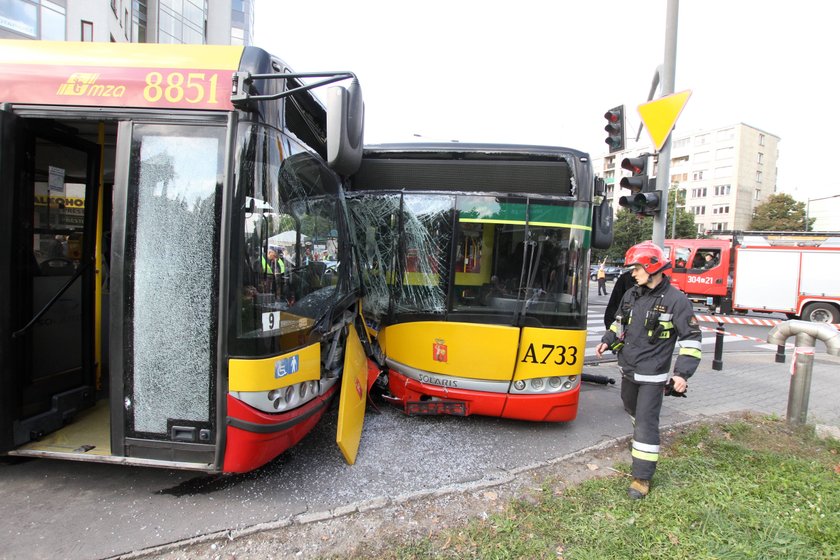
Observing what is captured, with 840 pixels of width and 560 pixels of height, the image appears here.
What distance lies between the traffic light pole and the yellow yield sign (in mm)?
244

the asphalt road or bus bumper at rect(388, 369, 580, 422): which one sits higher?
bus bumper at rect(388, 369, 580, 422)

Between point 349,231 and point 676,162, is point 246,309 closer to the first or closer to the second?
point 349,231

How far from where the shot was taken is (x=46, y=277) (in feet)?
11.0

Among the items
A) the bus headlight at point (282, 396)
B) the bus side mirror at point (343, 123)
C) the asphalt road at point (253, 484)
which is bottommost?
the asphalt road at point (253, 484)

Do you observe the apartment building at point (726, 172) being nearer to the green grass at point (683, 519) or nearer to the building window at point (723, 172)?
the building window at point (723, 172)

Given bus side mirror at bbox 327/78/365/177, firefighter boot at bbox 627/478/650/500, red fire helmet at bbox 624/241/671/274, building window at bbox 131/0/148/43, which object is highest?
building window at bbox 131/0/148/43

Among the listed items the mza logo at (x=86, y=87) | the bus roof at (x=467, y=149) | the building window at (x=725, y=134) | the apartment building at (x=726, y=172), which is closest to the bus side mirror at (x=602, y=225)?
the bus roof at (x=467, y=149)

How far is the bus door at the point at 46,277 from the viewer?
2.93 meters

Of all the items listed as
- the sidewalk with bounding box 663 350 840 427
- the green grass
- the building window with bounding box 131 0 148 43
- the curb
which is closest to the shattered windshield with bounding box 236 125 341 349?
the curb

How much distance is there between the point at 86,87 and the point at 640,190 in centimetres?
661

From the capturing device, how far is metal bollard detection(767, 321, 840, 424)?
15.2ft

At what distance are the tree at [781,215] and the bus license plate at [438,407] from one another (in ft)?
196

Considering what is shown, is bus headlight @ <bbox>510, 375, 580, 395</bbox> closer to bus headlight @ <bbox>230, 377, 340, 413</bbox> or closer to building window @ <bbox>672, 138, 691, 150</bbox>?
bus headlight @ <bbox>230, 377, 340, 413</bbox>

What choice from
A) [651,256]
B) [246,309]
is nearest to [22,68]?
[246,309]
